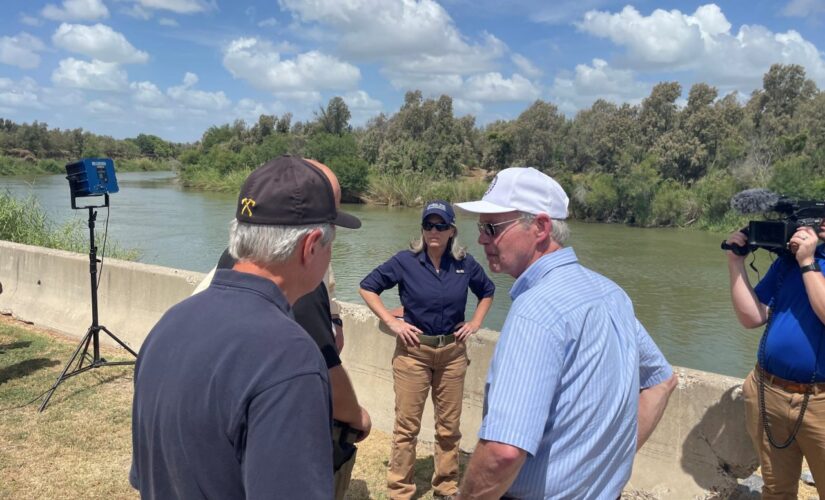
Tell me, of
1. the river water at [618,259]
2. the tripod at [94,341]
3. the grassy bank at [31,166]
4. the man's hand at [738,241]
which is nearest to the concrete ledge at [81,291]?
the tripod at [94,341]

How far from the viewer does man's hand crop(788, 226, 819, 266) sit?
9.34 ft

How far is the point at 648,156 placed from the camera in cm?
4175

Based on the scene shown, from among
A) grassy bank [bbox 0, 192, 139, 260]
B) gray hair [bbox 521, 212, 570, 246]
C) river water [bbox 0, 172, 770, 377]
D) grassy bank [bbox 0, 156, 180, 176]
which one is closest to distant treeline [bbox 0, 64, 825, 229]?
river water [bbox 0, 172, 770, 377]

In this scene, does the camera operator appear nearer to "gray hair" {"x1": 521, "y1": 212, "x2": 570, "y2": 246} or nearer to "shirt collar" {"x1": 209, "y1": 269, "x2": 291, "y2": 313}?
"gray hair" {"x1": 521, "y1": 212, "x2": 570, "y2": 246}

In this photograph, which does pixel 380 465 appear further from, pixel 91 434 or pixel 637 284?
pixel 637 284

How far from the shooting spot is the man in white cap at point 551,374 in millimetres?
1689

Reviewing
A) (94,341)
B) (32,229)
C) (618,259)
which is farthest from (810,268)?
→ (618,259)

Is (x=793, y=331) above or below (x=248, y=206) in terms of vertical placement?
below

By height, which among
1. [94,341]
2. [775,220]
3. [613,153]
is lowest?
[94,341]

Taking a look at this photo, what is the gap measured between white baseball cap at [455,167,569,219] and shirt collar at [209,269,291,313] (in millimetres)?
855

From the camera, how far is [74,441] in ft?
14.9

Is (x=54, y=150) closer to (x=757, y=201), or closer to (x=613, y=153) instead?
(x=613, y=153)

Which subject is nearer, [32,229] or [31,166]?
[32,229]

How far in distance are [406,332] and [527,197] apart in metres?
2.06
